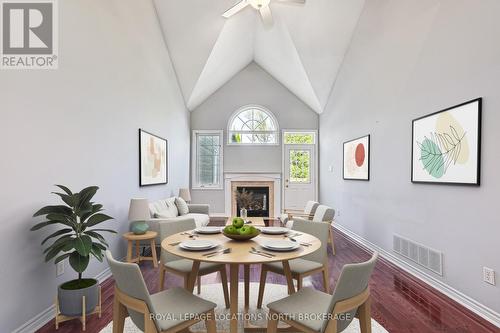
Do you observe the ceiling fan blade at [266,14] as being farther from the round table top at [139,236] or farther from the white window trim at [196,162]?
the white window trim at [196,162]

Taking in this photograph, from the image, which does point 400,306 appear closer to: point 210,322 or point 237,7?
point 210,322

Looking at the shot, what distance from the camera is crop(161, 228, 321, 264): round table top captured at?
1.78 m

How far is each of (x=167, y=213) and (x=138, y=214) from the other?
1141 mm

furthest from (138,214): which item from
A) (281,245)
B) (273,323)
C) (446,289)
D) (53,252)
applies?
(446,289)

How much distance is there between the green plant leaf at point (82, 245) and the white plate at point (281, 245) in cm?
136

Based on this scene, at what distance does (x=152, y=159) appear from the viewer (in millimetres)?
5047

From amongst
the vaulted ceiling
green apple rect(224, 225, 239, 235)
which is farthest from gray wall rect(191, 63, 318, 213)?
green apple rect(224, 225, 239, 235)

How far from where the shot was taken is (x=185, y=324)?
A: 5.48 ft

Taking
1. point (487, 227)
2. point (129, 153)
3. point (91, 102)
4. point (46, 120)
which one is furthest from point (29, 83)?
point (487, 227)

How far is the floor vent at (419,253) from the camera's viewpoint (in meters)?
3.13

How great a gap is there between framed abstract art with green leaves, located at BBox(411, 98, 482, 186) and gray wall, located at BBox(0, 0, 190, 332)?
12.2 feet

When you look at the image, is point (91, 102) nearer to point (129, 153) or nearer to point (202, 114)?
point (129, 153)

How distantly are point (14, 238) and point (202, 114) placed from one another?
622 centimetres

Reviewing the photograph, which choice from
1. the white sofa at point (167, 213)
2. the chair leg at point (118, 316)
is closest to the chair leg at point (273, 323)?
the chair leg at point (118, 316)
